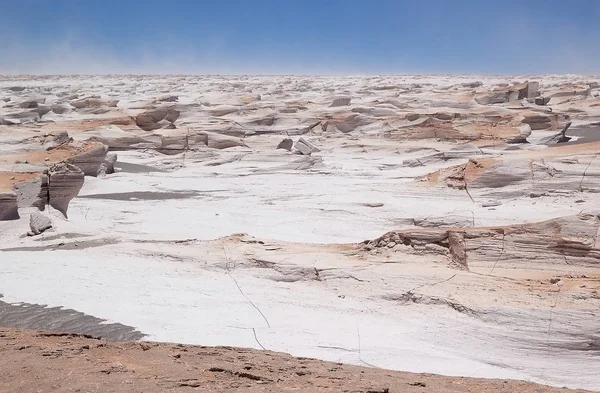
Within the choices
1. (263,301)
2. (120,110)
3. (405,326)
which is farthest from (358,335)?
(120,110)

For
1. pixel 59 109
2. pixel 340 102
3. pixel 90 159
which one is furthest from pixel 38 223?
pixel 340 102

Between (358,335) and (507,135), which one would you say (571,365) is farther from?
(507,135)

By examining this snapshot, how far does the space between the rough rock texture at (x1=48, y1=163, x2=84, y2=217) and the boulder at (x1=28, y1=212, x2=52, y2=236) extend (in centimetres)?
115

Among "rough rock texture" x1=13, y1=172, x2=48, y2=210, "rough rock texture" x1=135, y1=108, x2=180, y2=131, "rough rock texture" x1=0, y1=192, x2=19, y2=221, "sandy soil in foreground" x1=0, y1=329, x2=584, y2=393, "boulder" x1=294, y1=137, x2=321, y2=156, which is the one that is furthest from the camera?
"rough rock texture" x1=135, y1=108, x2=180, y2=131

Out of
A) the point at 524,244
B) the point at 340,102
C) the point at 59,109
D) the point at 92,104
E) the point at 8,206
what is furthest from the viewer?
the point at 92,104

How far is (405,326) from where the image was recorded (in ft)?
17.4

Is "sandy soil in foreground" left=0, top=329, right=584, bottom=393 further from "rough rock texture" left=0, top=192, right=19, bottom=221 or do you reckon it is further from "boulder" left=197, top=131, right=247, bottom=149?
"boulder" left=197, top=131, right=247, bottom=149

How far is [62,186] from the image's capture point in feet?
31.3

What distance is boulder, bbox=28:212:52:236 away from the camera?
26.6 ft

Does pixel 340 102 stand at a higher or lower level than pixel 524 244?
higher

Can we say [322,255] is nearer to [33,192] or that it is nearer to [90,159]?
[33,192]

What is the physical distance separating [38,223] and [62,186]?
4.90 feet

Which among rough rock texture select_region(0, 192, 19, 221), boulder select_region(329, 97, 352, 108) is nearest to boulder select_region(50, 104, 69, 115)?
boulder select_region(329, 97, 352, 108)

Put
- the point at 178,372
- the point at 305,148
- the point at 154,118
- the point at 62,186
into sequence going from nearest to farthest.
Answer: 1. the point at 178,372
2. the point at 62,186
3. the point at 305,148
4. the point at 154,118
